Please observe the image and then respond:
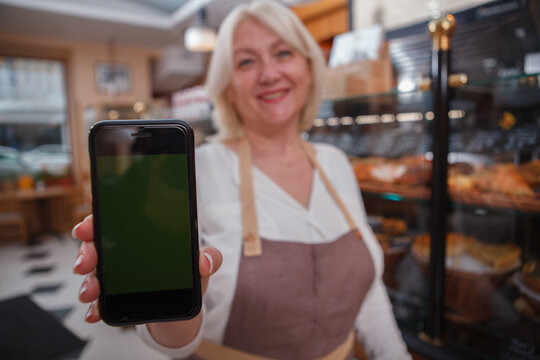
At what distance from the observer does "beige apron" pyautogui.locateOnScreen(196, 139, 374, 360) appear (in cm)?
67

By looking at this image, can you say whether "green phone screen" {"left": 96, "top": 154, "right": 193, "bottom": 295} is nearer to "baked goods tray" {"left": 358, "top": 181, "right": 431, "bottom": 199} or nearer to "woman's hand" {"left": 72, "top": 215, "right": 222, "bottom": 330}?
"woman's hand" {"left": 72, "top": 215, "right": 222, "bottom": 330}

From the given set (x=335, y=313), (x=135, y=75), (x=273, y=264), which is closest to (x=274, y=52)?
(x=273, y=264)

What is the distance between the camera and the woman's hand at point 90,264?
0.75 ft

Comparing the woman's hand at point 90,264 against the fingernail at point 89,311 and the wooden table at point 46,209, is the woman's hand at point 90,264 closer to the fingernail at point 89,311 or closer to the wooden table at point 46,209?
the fingernail at point 89,311

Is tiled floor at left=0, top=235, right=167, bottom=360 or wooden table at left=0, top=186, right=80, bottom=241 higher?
wooden table at left=0, top=186, right=80, bottom=241

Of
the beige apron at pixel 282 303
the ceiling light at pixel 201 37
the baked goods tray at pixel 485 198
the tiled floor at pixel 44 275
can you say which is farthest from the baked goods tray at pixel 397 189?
the ceiling light at pixel 201 37

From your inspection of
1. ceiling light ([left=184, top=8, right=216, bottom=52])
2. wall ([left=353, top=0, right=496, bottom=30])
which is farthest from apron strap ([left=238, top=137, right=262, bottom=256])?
ceiling light ([left=184, top=8, right=216, bottom=52])

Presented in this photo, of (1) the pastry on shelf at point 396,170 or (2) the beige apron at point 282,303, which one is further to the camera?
(1) the pastry on shelf at point 396,170

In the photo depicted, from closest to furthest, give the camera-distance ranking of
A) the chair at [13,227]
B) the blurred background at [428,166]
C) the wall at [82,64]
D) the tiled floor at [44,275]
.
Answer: the blurred background at [428,166] < the tiled floor at [44,275] < the chair at [13,227] < the wall at [82,64]

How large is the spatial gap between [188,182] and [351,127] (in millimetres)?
1360

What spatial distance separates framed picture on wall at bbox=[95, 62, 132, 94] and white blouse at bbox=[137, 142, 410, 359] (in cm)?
624

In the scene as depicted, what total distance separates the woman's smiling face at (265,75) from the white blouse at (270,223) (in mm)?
118

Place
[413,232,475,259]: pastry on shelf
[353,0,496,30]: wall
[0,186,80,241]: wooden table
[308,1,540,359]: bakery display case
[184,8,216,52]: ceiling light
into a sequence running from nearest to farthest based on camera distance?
[308,1,540,359]: bakery display case → [413,232,475,259]: pastry on shelf → [353,0,496,30]: wall → [184,8,216,52]: ceiling light → [0,186,80,241]: wooden table

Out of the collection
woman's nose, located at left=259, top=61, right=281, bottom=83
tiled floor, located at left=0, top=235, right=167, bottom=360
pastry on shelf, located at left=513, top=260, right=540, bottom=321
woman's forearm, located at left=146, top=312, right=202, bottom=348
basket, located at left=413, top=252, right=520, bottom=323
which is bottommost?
tiled floor, located at left=0, top=235, right=167, bottom=360
